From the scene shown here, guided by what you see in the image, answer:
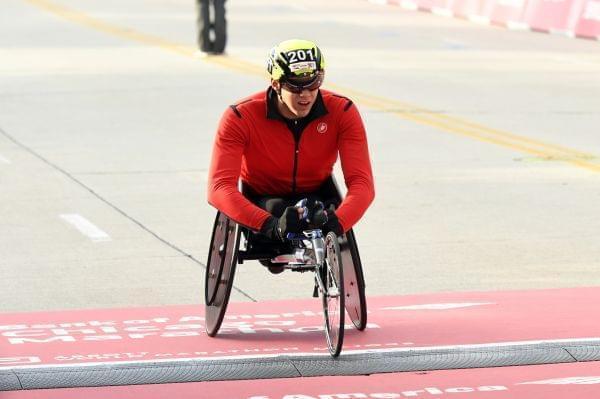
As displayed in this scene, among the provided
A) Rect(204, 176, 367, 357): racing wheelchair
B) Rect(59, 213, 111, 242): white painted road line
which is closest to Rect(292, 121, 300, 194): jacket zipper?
Rect(204, 176, 367, 357): racing wheelchair

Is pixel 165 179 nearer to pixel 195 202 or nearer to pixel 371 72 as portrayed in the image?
pixel 195 202

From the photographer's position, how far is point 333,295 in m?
8.91

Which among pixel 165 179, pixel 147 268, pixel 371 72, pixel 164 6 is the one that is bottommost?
pixel 164 6

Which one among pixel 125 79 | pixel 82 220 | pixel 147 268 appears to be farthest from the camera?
pixel 125 79

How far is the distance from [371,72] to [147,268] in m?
15.4

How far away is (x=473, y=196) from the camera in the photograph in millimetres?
15766

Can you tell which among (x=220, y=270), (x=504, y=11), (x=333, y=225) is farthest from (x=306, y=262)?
(x=504, y=11)

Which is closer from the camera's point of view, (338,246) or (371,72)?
(338,246)

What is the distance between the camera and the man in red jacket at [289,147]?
9.25m

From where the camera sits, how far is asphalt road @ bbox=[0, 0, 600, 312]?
40.3ft

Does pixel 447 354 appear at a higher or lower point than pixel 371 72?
higher

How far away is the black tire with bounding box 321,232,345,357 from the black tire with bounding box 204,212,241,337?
0.62m

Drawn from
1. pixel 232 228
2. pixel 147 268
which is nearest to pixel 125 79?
pixel 147 268

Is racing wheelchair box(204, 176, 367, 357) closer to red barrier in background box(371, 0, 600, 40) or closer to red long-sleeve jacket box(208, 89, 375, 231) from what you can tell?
red long-sleeve jacket box(208, 89, 375, 231)
